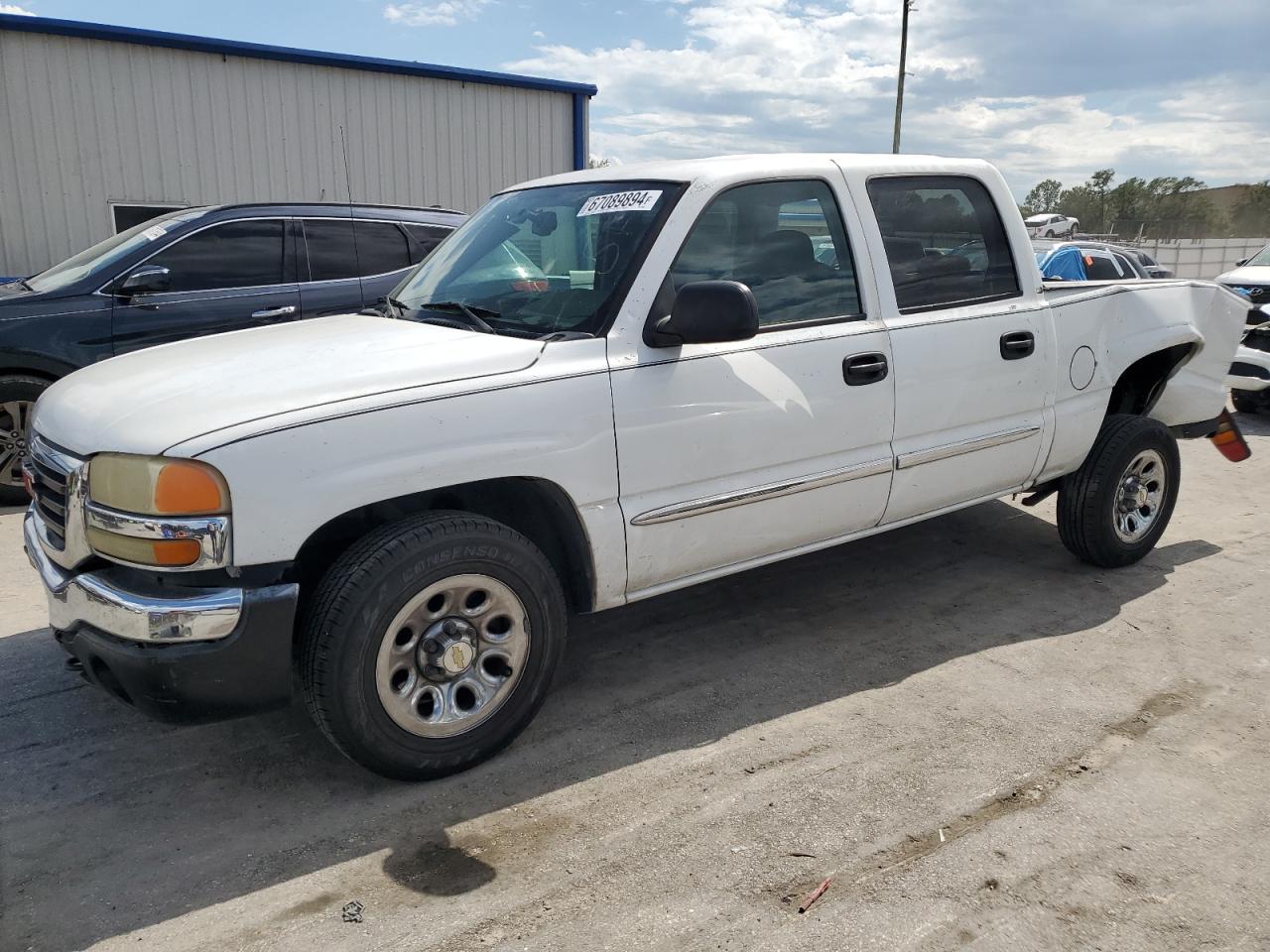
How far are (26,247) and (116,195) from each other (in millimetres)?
1181

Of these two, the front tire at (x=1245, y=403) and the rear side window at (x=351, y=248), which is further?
the front tire at (x=1245, y=403)

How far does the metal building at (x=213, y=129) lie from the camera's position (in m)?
11.3

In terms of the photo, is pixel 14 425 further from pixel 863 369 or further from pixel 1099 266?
pixel 1099 266

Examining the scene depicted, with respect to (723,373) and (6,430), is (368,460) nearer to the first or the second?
(723,373)

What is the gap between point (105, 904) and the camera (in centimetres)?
253

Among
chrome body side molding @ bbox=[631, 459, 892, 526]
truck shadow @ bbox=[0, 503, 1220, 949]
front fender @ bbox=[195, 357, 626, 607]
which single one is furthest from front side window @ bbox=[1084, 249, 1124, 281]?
front fender @ bbox=[195, 357, 626, 607]

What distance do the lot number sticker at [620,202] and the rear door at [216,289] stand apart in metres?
3.57

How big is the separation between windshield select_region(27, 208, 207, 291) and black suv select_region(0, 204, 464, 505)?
1 cm

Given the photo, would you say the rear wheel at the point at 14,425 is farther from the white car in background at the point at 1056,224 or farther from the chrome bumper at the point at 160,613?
the white car in background at the point at 1056,224

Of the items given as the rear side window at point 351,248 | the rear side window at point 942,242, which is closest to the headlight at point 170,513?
the rear side window at point 942,242

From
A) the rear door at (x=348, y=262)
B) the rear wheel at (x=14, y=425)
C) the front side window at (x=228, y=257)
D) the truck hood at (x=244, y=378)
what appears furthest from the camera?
the rear door at (x=348, y=262)

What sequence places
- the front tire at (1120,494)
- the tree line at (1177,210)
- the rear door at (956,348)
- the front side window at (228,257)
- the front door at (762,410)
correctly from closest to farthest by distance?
the front door at (762,410) → the rear door at (956,348) → the front tire at (1120,494) → the front side window at (228,257) → the tree line at (1177,210)

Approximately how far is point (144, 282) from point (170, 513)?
425 centimetres

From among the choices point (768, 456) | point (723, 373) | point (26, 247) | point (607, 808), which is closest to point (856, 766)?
point (607, 808)
